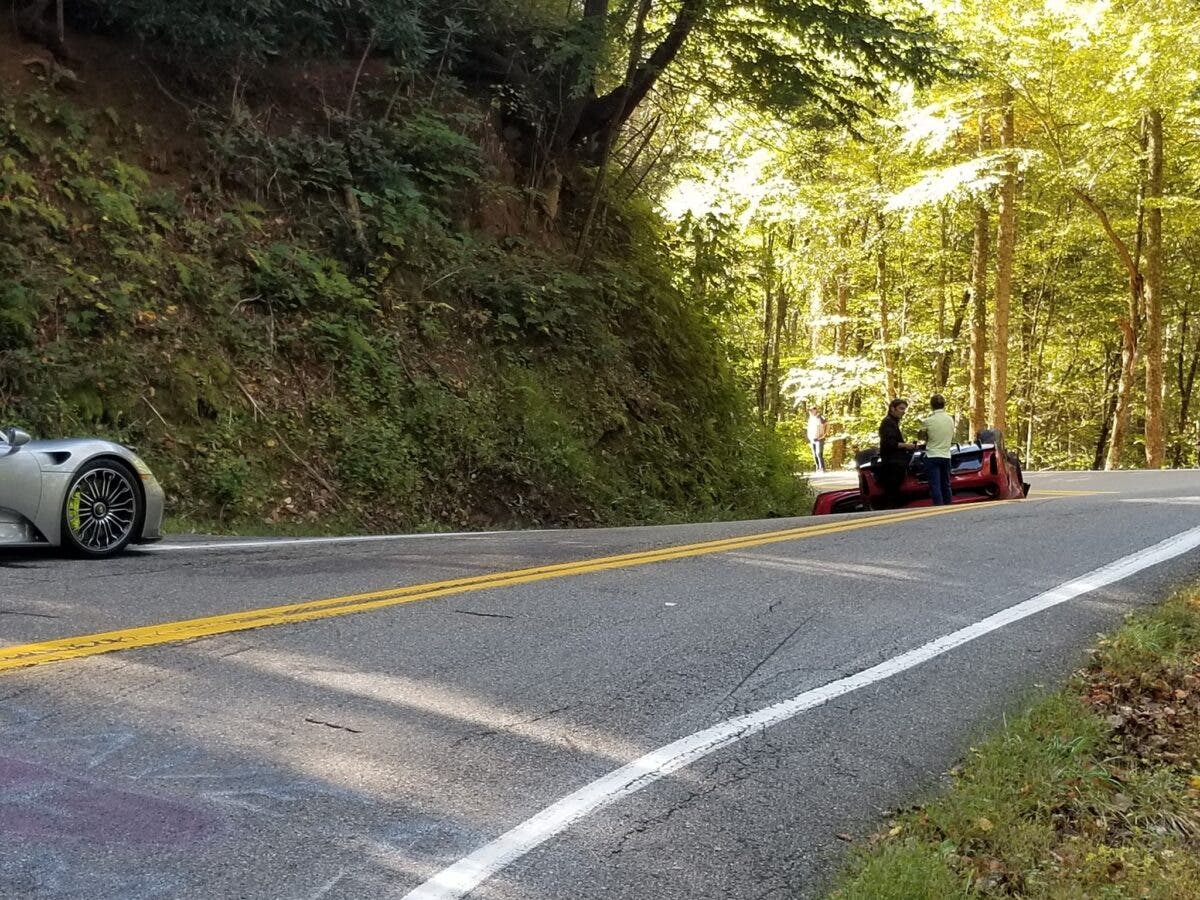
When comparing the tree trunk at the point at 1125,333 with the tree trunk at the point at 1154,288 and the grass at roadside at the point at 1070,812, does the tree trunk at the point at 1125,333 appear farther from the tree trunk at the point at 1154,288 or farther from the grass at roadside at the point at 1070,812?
the grass at roadside at the point at 1070,812

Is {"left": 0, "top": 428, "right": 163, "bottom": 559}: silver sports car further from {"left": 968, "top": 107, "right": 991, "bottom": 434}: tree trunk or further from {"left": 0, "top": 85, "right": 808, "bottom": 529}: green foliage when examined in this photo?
{"left": 968, "top": 107, "right": 991, "bottom": 434}: tree trunk

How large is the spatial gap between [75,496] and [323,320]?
19.1 ft

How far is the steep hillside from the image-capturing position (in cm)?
1042

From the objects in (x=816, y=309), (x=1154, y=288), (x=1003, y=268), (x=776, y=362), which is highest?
(x=816, y=309)

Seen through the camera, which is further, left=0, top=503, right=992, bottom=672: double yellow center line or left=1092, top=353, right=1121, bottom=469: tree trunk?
left=1092, top=353, right=1121, bottom=469: tree trunk

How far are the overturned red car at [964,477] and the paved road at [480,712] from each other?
21.3ft

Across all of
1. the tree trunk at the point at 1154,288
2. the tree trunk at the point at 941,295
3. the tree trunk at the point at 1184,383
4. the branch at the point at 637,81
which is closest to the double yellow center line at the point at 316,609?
the branch at the point at 637,81

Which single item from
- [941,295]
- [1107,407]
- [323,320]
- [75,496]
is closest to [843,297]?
[941,295]

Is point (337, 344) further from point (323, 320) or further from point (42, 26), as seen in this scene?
point (42, 26)

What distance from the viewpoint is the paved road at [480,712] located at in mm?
3133

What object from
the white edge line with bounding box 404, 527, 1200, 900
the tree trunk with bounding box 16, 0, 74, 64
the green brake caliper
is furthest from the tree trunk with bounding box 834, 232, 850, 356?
the green brake caliper

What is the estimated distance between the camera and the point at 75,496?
23.1 feet

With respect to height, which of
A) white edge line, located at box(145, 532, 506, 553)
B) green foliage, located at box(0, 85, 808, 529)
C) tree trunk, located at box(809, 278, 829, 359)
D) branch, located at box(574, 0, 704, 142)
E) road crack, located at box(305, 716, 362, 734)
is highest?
branch, located at box(574, 0, 704, 142)

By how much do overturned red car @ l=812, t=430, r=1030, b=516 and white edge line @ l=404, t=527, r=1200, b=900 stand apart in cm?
750
